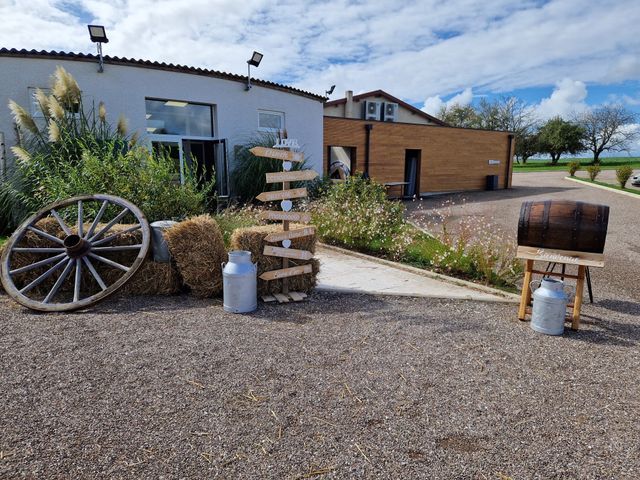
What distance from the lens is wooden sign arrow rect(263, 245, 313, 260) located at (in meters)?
4.81

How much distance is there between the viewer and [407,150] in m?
20.9

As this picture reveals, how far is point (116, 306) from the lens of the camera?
457 centimetres

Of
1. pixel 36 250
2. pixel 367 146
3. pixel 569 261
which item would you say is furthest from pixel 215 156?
pixel 569 261

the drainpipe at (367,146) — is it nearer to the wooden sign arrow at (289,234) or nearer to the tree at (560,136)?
the wooden sign arrow at (289,234)

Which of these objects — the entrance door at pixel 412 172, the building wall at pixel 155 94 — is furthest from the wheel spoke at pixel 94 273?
the entrance door at pixel 412 172

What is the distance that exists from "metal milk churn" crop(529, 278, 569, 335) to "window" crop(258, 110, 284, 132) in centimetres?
1042

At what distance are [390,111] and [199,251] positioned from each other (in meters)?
23.8

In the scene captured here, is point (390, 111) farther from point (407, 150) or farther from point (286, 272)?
point (286, 272)

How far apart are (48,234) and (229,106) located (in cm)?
810

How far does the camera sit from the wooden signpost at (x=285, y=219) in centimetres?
469

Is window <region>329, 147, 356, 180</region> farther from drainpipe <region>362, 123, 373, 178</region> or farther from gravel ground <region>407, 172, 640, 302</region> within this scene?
gravel ground <region>407, 172, 640, 302</region>

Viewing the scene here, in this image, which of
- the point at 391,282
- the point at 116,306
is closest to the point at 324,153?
the point at 391,282

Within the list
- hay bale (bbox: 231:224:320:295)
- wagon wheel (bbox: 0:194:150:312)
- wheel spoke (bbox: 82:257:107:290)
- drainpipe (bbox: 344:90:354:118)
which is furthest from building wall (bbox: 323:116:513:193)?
wheel spoke (bbox: 82:257:107:290)

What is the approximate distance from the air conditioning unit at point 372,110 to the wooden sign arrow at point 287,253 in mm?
21381
